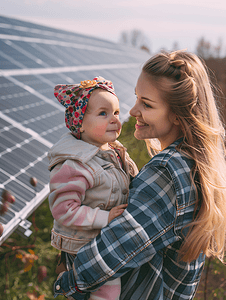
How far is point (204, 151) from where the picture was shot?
1862 mm

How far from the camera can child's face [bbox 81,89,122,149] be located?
1913mm

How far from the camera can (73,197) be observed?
175cm

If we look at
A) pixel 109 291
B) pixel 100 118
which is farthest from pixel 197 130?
pixel 109 291

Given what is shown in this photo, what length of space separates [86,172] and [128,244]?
505mm

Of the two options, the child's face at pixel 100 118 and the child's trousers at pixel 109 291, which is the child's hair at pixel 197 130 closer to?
the child's face at pixel 100 118

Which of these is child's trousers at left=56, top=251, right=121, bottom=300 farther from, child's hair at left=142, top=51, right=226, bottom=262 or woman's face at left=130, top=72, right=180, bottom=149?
woman's face at left=130, top=72, right=180, bottom=149

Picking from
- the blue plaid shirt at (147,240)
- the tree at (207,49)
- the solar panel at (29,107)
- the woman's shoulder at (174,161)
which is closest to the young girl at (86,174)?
the blue plaid shirt at (147,240)

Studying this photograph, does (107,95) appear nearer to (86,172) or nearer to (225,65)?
(86,172)

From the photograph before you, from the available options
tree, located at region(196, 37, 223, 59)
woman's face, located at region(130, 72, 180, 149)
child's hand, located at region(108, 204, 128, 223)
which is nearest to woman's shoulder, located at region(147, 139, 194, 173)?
woman's face, located at region(130, 72, 180, 149)

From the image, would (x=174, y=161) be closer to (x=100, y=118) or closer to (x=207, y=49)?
(x=100, y=118)

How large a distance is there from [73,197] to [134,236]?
1.45 feet

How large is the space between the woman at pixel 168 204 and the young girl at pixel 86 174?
17cm

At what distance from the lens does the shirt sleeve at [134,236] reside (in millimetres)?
1593

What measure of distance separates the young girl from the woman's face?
0.61 feet
